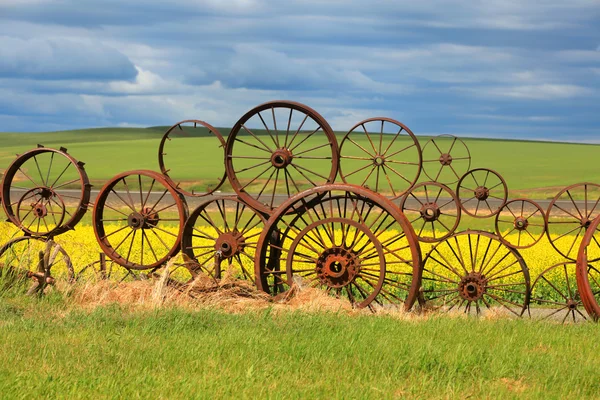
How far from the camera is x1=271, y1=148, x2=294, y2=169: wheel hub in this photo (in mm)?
10312

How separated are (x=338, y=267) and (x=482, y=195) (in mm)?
6052

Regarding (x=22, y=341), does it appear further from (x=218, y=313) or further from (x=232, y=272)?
(x=232, y=272)

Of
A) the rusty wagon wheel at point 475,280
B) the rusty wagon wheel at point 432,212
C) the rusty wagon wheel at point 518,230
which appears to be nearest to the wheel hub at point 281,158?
the rusty wagon wheel at point 432,212

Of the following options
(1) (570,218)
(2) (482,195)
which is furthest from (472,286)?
(1) (570,218)

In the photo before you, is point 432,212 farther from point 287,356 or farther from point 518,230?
point 287,356

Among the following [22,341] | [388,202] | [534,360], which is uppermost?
[388,202]

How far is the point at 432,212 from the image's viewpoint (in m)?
12.7

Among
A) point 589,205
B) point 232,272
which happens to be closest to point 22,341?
point 232,272

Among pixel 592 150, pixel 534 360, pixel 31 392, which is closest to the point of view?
pixel 31 392

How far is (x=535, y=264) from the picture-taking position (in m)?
16.0

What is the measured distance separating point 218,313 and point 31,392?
3.43 metres

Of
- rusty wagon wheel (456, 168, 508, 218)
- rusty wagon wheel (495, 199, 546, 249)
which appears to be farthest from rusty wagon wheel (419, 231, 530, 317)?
rusty wagon wheel (495, 199, 546, 249)

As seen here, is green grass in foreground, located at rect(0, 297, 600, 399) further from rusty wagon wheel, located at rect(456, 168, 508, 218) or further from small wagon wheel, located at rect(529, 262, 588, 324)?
rusty wagon wheel, located at rect(456, 168, 508, 218)

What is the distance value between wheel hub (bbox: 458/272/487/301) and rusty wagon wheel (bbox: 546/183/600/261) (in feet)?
3.93
